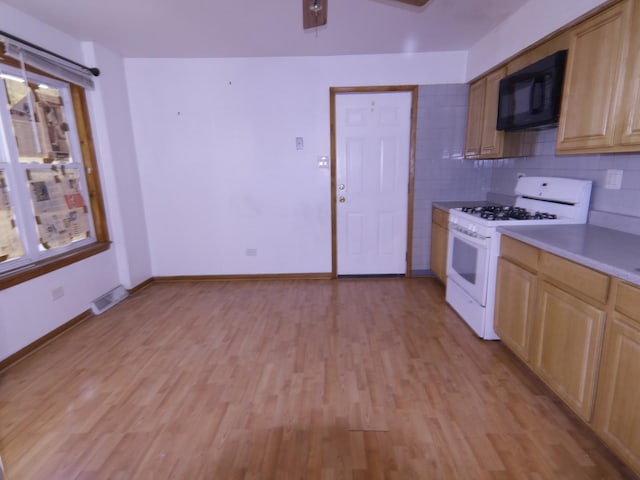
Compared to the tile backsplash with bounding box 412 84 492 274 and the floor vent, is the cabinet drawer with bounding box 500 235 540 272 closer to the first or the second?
the tile backsplash with bounding box 412 84 492 274

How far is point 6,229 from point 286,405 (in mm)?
2517

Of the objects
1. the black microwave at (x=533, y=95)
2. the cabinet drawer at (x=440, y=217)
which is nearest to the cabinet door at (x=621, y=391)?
the black microwave at (x=533, y=95)

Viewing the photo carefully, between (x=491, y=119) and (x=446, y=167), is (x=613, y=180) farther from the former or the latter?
(x=446, y=167)

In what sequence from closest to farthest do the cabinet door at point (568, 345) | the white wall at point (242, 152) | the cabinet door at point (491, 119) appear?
1. the cabinet door at point (568, 345)
2. the cabinet door at point (491, 119)
3. the white wall at point (242, 152)

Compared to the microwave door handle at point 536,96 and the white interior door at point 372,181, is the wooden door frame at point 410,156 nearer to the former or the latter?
the white interior door at point 372,181

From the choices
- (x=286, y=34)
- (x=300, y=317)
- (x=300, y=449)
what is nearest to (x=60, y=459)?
(x=300, y=449)

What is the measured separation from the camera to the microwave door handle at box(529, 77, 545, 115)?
232 centimetres

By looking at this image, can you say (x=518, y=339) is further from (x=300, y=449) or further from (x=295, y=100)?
(x=295, y=100)

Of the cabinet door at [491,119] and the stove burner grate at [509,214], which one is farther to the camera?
the cabinet door at [491,119]

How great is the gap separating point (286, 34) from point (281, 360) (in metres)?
2.84

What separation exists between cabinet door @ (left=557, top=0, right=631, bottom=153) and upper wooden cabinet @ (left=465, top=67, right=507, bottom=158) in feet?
3.05

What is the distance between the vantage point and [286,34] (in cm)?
301

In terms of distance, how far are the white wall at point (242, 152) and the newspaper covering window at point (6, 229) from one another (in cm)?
148

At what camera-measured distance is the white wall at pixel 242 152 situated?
12.0 ft
